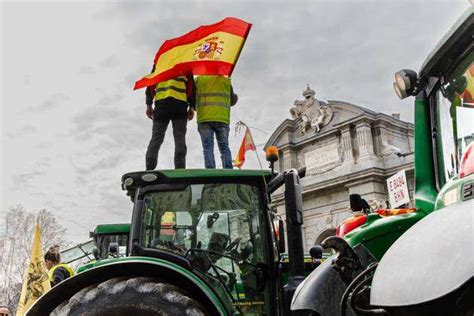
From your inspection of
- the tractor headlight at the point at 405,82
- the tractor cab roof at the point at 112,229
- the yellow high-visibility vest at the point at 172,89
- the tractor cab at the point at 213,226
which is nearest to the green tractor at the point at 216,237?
the tractor cab at the point at 213,226

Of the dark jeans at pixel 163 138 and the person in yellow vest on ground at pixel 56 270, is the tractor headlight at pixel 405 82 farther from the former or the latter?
the person in yellow vest on ground at pixel 56 270

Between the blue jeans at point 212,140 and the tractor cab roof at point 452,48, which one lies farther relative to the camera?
the blue jeans at point 212,140

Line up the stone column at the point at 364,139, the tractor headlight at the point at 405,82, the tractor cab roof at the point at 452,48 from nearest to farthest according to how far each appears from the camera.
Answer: the tractor cab roof at the point at 452,48, the tractor headlight at the point at 405,82, the stone column at the point at 364,139

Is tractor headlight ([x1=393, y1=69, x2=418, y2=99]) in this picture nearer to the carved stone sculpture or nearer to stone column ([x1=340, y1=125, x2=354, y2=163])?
stone column ([x1=340, y1=125, x2=354, y2=163])

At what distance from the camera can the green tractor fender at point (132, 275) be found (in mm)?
3504

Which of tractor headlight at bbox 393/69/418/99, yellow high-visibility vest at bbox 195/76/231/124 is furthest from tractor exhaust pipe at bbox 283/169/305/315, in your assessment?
yellow high-visibility vest at bbox 195/76/231/124

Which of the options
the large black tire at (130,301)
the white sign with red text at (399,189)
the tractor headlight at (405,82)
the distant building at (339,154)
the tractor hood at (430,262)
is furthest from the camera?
the distant building at (339,154)

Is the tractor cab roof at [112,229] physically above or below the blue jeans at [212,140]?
below

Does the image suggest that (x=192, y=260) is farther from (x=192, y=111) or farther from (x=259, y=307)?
(x=192, y=111)

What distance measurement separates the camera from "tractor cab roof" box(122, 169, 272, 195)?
4320 millimetres

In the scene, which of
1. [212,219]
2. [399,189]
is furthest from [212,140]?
[399,189]

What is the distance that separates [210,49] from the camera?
6.33 metres

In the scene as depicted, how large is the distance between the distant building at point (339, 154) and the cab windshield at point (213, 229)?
17056 mm

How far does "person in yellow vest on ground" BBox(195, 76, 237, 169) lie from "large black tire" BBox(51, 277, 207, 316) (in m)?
2.88
